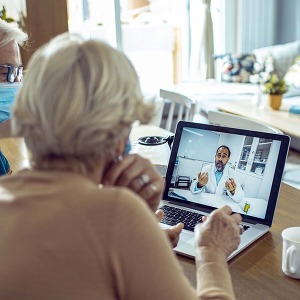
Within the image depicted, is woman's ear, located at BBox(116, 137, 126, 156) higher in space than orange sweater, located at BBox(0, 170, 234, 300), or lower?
higher

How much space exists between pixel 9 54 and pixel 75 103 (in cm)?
100

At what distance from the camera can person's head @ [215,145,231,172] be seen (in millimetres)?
1333

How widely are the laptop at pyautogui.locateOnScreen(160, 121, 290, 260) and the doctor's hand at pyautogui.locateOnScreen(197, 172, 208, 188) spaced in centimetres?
1

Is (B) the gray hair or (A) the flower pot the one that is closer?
(B) the gray hair

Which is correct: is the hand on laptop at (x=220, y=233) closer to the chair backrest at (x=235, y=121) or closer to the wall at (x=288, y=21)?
the chair backrest at (x=235, y=121)

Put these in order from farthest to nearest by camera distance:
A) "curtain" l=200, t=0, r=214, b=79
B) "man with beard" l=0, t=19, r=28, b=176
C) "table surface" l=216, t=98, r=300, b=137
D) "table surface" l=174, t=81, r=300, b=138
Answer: "curtain" l=200, t=0, r=214, b=79
"table surface" l=174, t=81, r=300, b=138
"table surface" l=216, t=98, r=300, b=137
"man with beard" l=0, t=19, r=28, b=176

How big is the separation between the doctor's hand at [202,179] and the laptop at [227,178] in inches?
0.4

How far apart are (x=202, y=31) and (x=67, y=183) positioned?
16.3 ft

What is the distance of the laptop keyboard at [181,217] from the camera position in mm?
1294

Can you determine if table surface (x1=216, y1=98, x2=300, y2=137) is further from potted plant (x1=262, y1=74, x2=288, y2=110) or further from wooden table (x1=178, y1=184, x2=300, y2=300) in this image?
wooden table (x1=178, y1=184, x2=300, y2=300)

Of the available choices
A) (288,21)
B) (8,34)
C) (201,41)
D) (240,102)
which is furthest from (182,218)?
(288,21)

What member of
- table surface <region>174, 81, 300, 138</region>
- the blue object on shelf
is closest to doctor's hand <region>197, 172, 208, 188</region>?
table surface <region>174, 81, 300, 138</region>

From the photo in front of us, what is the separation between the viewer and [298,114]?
3342 millimetres

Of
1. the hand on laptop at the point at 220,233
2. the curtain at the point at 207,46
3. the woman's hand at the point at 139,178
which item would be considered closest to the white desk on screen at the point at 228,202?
the hand on laptop at the point at 220,233
